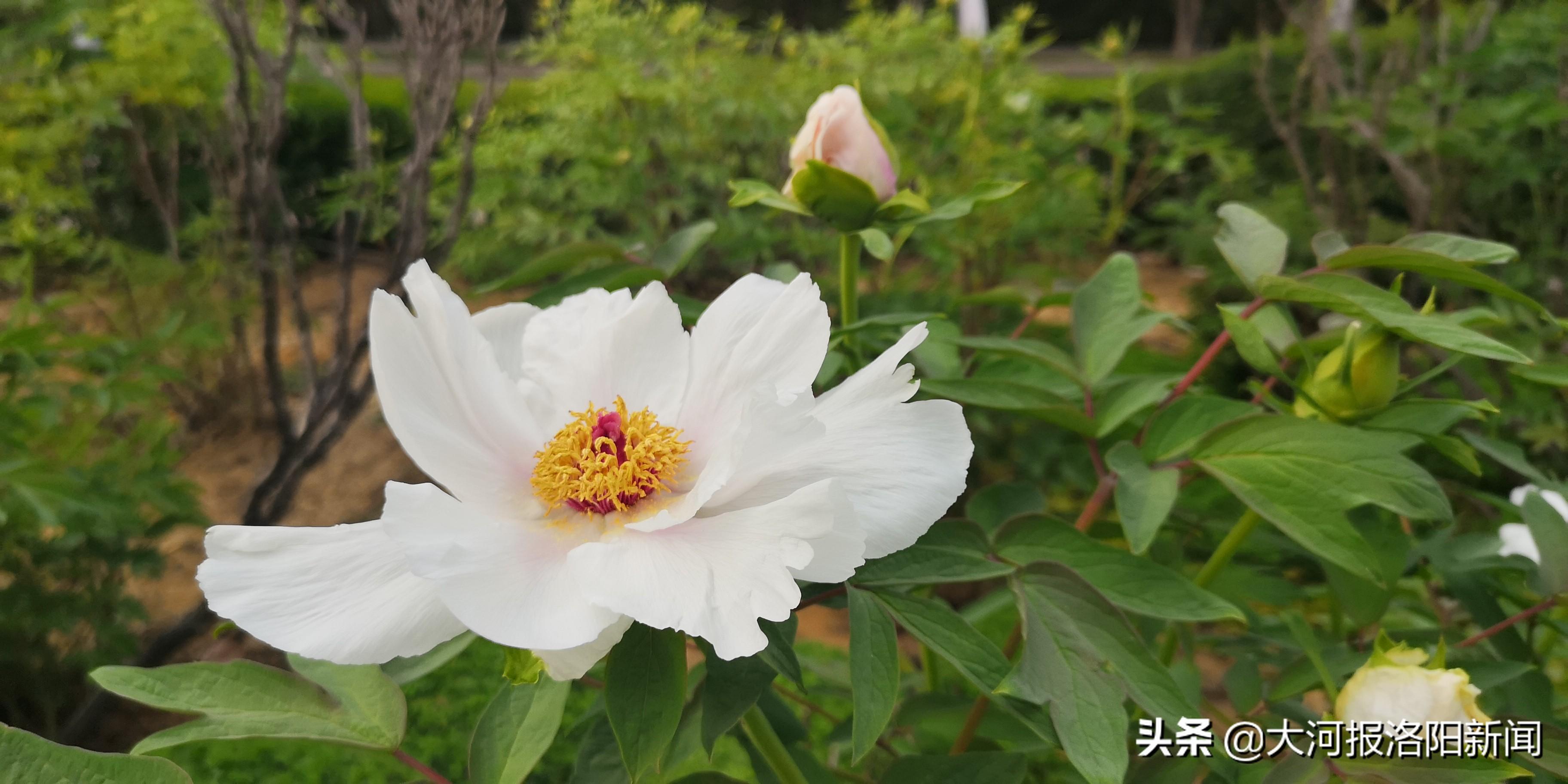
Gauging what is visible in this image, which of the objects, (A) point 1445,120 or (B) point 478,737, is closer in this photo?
(B) point 478,737

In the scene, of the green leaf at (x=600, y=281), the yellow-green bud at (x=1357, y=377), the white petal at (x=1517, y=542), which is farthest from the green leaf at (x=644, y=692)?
the white petal at (x=1517, y=542)

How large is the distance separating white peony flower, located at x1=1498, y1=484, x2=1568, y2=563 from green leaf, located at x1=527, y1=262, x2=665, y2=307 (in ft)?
2.15

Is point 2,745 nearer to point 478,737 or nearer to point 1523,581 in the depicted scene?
point 478,737

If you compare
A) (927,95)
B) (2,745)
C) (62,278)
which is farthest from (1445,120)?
(62,278)

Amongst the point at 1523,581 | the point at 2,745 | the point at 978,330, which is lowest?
the point at 978,330

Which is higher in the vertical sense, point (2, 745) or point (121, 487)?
point (2, 745)

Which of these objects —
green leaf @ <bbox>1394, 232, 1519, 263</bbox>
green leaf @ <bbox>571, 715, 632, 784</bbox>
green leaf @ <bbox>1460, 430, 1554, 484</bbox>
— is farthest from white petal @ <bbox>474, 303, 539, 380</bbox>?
green leaf @ <bbox>1460, 430, 1554, 484</bbox>

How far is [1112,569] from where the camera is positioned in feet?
1.79

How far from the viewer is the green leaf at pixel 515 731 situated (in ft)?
1.62

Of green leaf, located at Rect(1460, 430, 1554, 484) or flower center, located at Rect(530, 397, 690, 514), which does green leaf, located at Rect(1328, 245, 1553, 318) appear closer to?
green leaf, located at Rect(1460, 430, 1554, 484)

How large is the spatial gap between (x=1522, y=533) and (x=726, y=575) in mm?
752

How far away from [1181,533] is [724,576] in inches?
24.8

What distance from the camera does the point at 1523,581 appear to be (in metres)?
0.78

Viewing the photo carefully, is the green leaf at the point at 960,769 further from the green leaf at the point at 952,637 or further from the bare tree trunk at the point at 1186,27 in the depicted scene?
the bare tree trunk at the point at 1186,27
